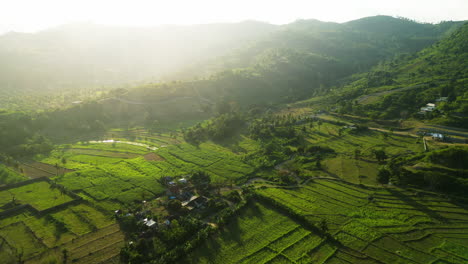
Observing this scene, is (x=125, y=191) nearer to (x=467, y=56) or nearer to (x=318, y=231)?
(x=318, y=231)

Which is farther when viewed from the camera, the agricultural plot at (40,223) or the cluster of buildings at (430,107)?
the cluster of buildings at (430,107)

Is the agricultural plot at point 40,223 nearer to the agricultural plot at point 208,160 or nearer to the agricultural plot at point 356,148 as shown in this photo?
the agricultural plot at point 208,160

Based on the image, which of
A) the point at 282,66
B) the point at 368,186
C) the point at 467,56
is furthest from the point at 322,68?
the point at 368,186

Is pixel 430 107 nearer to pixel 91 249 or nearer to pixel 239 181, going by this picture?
pixel 239 181

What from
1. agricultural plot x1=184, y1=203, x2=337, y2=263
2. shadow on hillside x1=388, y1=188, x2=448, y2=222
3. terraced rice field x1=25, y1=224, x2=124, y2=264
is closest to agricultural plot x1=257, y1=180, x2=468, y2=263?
shadow on hillside x1=388, y1=188, x2=448, y2=222

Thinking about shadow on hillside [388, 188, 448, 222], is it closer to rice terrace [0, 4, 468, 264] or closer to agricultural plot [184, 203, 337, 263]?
rice terrace [0, 4, 468, 264]

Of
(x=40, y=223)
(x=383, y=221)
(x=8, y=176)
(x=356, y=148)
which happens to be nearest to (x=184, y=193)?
(x=40, y=223)

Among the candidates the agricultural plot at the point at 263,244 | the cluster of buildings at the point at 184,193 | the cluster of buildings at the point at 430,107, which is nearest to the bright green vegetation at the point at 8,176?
the cluster of buildings at the point at 184,193
